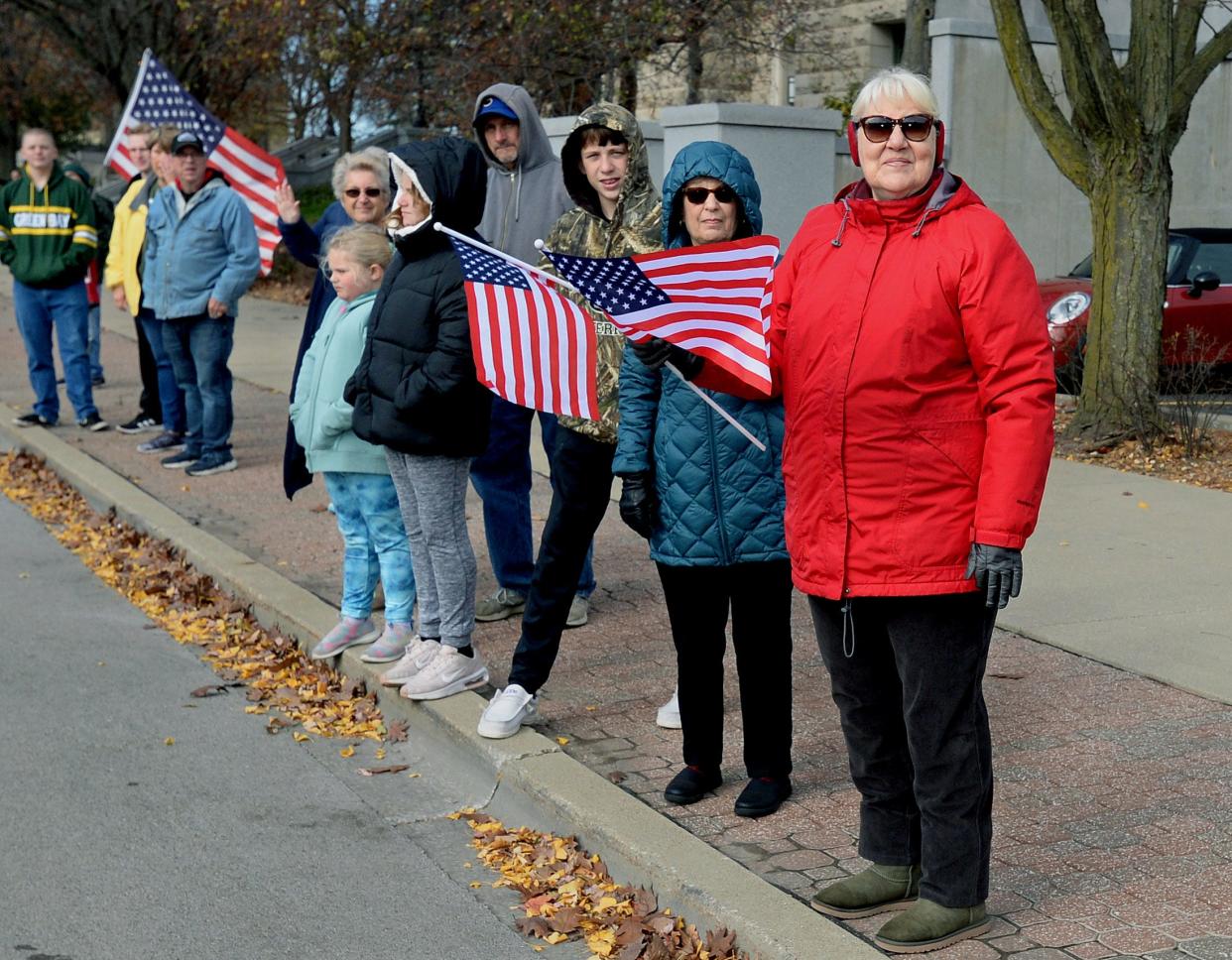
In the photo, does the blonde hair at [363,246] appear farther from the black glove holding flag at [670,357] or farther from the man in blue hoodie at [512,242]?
the black glove holding flag at [670,357]

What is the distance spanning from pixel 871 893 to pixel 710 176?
1944mm

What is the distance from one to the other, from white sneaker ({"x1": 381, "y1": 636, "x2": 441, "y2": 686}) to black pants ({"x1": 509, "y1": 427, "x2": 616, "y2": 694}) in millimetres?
621

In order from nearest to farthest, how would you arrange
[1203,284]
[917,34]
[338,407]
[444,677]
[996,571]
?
1. [996,571]
2. [444,677]
3. [338,407]
4. [1203,284]
5. [917,34]

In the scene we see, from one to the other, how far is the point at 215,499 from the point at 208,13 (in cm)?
2040

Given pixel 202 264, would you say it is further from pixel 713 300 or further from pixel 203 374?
pixel 713 300

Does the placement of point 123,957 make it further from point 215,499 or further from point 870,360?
point 215,499

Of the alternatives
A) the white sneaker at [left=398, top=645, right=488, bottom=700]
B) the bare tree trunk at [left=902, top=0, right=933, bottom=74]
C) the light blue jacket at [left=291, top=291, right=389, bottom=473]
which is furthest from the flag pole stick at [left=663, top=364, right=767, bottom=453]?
the bare tree trunk at [left=902, top=0, right=933, bottom=74]

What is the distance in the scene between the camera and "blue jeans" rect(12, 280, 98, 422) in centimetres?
1262

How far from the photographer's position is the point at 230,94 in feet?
117

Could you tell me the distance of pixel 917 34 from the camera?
1900cm

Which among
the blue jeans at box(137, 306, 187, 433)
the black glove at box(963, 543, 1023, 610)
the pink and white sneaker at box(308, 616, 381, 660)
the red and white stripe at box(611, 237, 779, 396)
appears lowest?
the pink and white sneaker at box(308, 616, 381, 660)

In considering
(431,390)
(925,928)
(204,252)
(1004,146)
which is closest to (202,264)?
(204,252)

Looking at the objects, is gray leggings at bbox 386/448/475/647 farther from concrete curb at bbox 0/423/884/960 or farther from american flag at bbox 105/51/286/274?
american flag at bbox 105/51/286/274

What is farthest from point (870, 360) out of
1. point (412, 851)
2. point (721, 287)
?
point (412, 851)
